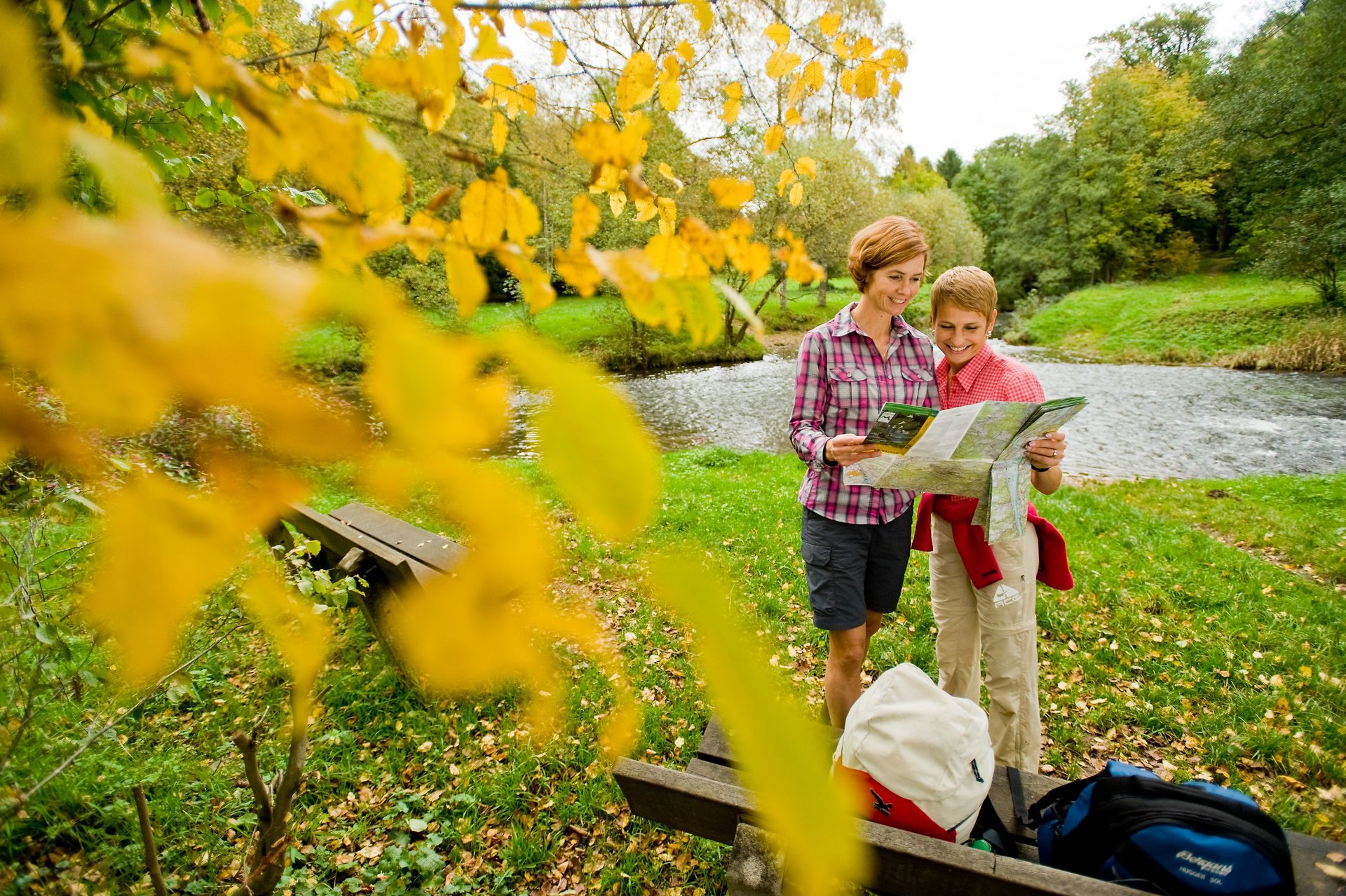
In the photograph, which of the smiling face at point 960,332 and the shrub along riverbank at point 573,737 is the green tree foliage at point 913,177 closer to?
the shrub along riverbank at point 573,737

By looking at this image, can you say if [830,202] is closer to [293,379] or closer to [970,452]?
[970,452]

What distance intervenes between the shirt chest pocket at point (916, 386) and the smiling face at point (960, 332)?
0.41 feet

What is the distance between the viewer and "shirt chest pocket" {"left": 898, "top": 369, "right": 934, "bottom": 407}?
2.05m

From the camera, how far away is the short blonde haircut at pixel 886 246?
6.36ft

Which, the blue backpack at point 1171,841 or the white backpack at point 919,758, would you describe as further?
the white backpack at point 919,758

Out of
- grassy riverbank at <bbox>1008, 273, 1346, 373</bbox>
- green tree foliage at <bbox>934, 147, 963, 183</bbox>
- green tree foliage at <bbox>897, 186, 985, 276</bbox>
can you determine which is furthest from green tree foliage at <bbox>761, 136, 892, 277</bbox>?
green tree foliage at <bbox>934, 147, 963, 183</bbox>

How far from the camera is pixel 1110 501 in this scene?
5984mm

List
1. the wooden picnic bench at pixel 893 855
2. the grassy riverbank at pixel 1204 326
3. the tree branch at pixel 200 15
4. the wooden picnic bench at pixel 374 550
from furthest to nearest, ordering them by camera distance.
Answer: the grassy riverbank at pixel 1204 326, the wooden picnic bench at pixel 374 550, the wooden picnic bench at pixel 893 855, the tree branch at pixel 200 15

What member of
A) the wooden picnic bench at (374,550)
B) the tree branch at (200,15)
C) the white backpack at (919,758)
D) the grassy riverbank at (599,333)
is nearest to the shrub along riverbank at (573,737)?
the wooden picnic bench at (374,550)

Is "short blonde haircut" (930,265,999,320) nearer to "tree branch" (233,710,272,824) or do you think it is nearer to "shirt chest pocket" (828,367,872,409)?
"shirt chest pocket" (828,367,872,409)

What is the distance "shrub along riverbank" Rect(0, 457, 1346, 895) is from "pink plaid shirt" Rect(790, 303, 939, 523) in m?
0.72

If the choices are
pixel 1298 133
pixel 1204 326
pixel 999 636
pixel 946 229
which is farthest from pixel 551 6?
pixel 946 229

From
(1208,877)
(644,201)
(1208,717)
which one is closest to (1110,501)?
(1208,717)

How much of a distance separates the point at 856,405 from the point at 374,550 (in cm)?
190
